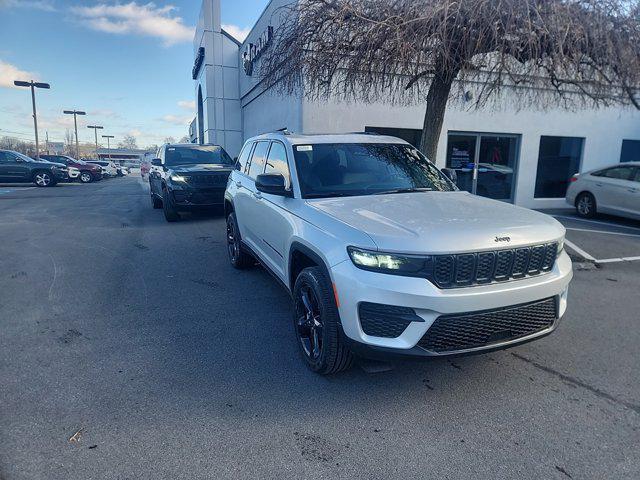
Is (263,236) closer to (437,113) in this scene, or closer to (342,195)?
(342,195)

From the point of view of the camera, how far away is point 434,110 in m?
7.70

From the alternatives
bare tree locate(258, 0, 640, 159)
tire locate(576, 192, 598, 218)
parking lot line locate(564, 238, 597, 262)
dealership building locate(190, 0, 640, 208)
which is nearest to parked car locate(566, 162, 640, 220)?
tire locate(576, 192, 598, 218)

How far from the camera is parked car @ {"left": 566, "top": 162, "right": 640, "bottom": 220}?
988 cm

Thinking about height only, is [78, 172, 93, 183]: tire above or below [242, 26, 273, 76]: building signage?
below

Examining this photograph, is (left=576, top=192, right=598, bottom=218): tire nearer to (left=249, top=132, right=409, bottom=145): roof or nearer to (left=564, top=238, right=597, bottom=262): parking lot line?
(left=564, top=238, right=597, bottom=262): parking lot line

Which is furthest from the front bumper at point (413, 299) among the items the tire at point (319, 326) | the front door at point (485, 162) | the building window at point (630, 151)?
the building window at point (630, 151)

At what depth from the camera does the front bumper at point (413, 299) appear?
272 cm

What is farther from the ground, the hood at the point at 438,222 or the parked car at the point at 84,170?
the hood at the point at 438,222

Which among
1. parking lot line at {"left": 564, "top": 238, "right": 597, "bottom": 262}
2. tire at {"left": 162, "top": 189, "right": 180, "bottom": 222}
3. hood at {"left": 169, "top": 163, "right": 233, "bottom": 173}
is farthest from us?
tire at {"left": 162, "top": 189, "right": 180, "bottom": 222}

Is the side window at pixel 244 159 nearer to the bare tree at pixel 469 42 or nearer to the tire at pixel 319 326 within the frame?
the bare tree at pixel 469 42

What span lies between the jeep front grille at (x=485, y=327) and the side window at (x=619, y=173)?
8946mm

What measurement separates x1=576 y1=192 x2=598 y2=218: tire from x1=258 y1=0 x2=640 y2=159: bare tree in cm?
457

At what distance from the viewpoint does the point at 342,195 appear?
395 centimetres

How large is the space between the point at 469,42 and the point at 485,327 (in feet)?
15.0
